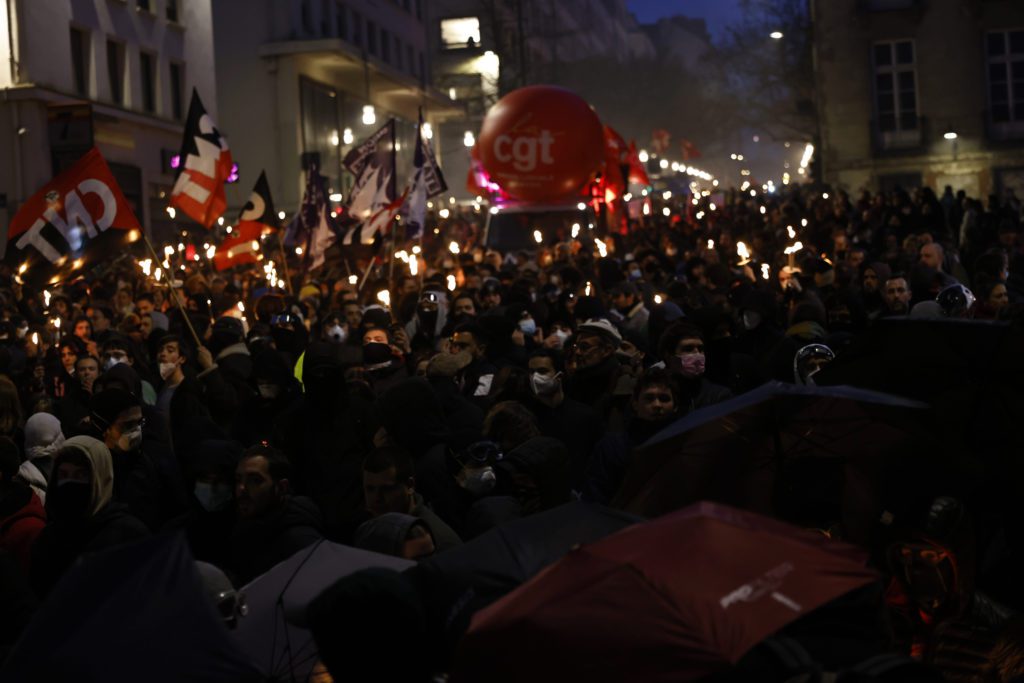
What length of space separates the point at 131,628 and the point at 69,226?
939 cm

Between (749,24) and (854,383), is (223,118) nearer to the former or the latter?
(854,383)

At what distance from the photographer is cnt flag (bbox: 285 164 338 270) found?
61.8 ft

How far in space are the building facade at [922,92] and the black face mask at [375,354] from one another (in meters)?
35.9

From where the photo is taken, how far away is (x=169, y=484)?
7.26m

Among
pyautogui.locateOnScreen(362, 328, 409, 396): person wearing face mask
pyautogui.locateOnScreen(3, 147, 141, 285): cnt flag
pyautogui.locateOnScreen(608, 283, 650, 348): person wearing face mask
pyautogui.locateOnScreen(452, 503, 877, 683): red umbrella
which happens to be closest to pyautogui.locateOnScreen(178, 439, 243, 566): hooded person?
pyautogui.locateOnScreen(452, 503, 877, 683): red umbrella

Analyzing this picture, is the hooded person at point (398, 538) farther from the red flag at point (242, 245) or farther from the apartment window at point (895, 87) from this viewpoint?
the apartment window at point (895, 87)

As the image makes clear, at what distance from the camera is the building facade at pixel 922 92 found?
43.5 meters

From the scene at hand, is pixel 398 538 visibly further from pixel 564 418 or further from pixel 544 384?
pixel 544 384

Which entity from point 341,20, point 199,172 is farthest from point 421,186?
point 341,20

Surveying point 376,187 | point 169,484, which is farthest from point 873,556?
point 376,187

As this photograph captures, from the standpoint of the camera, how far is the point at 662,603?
3076 mm

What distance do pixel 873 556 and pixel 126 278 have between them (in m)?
18.6

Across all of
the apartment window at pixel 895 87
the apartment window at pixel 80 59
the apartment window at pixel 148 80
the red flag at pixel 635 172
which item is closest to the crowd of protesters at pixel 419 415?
the red flag at pixel 635 172

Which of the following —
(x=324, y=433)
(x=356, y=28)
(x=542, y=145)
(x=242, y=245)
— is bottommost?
(x=324, y=433)
